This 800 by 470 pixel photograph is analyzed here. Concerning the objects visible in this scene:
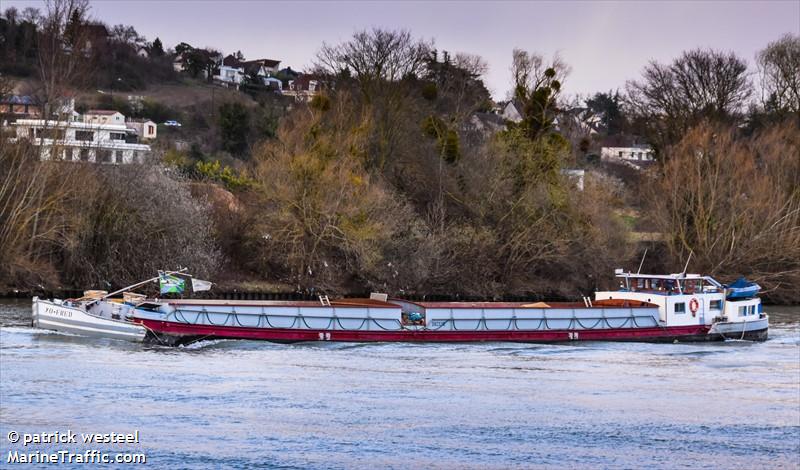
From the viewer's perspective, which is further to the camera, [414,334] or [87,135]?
[87,135]

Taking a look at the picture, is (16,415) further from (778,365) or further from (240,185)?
(240,185)

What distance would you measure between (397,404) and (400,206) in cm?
4635

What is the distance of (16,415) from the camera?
3728cm

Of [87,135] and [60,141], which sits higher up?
[87,135]

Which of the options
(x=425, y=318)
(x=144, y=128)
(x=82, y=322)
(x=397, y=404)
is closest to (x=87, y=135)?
(x=82, y=322)

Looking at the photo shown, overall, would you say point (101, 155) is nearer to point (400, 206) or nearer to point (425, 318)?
point (400, 206)

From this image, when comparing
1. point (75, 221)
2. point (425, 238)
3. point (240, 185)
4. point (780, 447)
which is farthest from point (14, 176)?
point (780, 447)

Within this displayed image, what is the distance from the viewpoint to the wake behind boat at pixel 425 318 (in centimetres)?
5481

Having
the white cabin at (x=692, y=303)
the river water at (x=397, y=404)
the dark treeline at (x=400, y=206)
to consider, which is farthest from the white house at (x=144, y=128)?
the river water at (x=397, y=404)

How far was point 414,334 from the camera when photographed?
198 ft

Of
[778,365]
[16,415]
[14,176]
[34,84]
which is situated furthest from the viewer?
[34,84]

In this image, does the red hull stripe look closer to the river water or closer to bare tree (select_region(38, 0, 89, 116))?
the river water

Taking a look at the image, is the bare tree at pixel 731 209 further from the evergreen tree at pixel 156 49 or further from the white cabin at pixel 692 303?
the evergreen tree at pixel 156 49

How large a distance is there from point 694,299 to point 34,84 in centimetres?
10229
